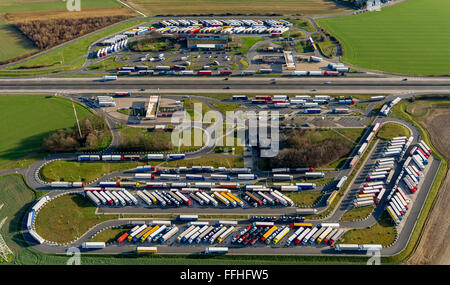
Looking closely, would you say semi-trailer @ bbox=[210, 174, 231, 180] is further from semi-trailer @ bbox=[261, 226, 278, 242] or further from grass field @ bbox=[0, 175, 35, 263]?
grass field @ bbox=[0, 175, 35, 263]

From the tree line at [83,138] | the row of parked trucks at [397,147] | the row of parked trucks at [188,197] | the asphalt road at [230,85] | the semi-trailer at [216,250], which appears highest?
the asphalt road at [230,85]

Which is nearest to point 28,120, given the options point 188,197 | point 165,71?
point 165,71

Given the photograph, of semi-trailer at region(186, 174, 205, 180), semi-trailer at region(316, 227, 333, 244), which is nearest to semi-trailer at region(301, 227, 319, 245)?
semi-trailer at region(316, 227, 333, 244)

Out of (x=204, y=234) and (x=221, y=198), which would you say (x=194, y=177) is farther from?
(x=204, y=234)

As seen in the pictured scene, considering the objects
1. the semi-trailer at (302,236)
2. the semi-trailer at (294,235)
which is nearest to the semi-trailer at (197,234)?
the semi-trailer at (294,235)

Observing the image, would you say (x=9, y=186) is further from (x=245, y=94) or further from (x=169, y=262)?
(x=245, y=94)

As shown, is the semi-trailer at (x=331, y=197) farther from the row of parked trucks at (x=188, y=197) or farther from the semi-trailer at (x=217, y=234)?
the semi-trailer at (x=217, y=234)

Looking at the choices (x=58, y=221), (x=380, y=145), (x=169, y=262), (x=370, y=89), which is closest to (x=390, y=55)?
(x=370, y=89)
